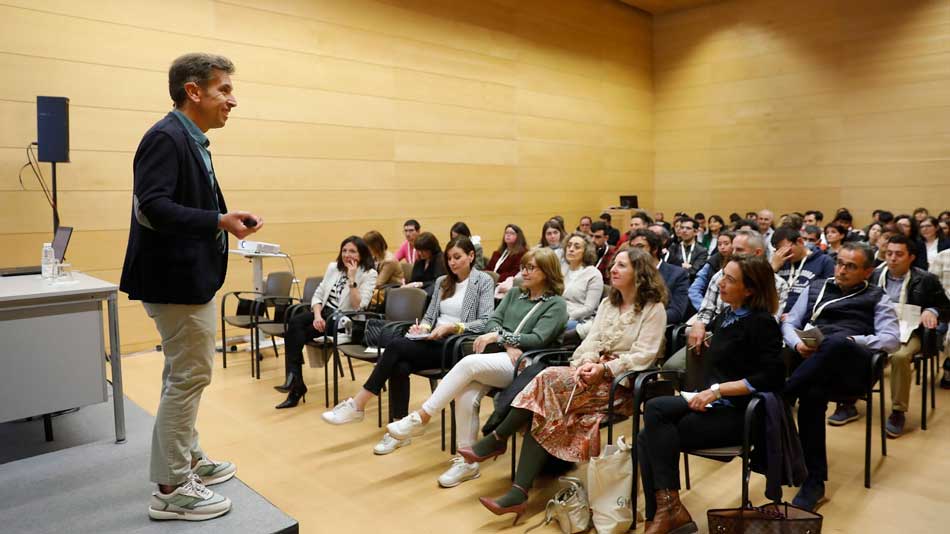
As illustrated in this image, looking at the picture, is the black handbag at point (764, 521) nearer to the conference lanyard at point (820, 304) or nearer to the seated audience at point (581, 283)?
the conference lanyard at point (820, 304)

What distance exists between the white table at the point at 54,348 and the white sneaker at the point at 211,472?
72 cm

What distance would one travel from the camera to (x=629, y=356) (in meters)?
3.01

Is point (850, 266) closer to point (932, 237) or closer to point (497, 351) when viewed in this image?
point (497, 351)

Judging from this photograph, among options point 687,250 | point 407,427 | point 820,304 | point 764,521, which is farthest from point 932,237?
point 407,427

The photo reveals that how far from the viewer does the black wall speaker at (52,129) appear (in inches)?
187

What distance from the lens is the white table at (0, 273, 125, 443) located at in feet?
9.19

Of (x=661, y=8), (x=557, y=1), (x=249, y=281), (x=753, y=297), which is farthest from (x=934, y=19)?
(x=249, y=281)

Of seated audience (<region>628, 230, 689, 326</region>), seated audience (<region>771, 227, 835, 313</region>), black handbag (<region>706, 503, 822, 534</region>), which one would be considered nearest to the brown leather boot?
black handbag (<region>706, 503, 822, 534</region>)

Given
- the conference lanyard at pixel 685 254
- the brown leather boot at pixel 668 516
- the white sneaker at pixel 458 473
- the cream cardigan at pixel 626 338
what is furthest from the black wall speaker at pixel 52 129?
the conference lanyard at pixel 685 254

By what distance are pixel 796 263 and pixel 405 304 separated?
267 cm

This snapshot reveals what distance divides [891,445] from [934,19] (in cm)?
801

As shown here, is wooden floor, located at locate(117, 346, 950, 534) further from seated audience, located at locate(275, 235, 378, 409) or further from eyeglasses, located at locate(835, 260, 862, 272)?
eyeglasses, located at locate(835, 260, 862, 272)

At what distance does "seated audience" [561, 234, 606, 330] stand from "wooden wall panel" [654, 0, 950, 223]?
7.18m

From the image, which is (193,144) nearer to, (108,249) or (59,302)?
(59,302)
